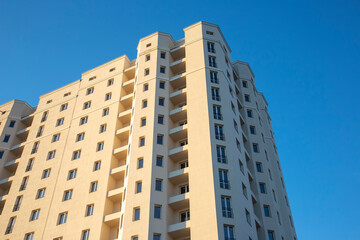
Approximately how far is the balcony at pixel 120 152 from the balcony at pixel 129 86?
41.4 ft

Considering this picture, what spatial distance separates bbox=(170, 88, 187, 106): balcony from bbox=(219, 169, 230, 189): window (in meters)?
13.9

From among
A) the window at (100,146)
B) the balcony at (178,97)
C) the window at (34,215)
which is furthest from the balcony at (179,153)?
the window at (34,215)

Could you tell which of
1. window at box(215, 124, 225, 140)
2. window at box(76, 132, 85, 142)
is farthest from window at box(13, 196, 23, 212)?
window at box(215, 124, 225, 140)

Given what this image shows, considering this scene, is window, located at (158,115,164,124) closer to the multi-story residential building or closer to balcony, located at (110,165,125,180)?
the multi-story residential building

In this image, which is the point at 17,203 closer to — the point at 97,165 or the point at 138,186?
the point at 97,165

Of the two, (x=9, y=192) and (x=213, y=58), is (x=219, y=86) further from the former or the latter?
(x=9, y=192)

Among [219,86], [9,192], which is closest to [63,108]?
[9,192]

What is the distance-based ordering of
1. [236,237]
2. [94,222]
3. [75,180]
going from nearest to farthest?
[236,237] → [94,222] → [75,180]

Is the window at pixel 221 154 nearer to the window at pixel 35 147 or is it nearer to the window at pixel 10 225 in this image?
the window at pixel 10 225

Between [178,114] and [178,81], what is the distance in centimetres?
668

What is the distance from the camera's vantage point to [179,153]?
139 feet

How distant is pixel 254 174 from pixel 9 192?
112 feet

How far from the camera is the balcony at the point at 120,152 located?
4657 cm

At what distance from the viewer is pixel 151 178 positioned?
39375mm
